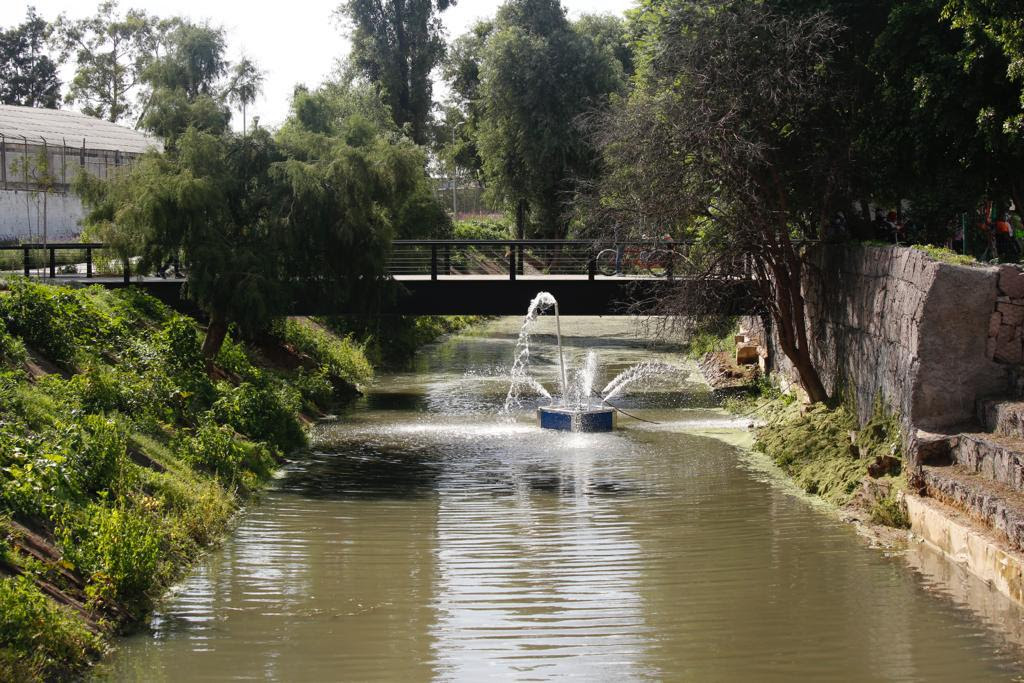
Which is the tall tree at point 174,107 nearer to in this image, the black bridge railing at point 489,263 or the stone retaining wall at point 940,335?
the black bridge railing at point 489,263

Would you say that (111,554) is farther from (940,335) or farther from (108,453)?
(940,335)

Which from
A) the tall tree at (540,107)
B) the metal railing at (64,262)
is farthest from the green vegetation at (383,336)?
the tall tree at (540,107)

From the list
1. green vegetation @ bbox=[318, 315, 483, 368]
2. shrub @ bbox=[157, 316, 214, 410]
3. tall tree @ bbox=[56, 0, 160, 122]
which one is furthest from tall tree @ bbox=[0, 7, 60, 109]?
shrub @ bbox=[157, 316, 214, 410]

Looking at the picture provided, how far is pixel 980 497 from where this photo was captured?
13156 millimetres

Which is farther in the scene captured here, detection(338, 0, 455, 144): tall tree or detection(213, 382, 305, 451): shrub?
detection(338, 0, 455, 144): tall tree

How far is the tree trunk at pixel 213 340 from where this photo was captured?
2453 cm

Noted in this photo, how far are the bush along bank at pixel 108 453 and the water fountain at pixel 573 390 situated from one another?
4.59 metres

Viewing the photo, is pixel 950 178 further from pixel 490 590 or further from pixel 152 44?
pixel 152 44

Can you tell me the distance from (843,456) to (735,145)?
532 cm

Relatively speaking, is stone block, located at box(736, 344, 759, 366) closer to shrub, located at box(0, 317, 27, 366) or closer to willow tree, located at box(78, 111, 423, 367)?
willow tree, located at box(78, 111, 423, 367)

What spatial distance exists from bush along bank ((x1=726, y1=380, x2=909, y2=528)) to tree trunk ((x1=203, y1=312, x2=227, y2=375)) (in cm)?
1046

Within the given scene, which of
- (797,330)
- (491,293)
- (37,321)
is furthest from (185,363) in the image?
(797,330)

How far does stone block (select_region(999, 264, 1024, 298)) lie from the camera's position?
15469 millimetres

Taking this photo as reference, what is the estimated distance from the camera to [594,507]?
16.4 m
